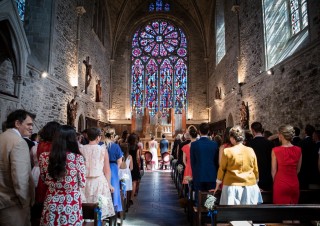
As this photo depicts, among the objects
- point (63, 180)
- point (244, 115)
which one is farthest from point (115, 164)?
point (244, 115)

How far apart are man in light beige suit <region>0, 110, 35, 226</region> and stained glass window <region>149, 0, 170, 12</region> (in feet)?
63.5

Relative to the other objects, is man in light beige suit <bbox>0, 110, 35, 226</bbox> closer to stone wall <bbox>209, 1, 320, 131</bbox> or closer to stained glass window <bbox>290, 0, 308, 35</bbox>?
stone wall <bbox>209, 1, 320, 131</bbox>

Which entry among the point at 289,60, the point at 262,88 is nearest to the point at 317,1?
the point at 289,60

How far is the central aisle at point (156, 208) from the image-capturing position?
4.67 m

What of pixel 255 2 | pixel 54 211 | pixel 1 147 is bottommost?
pixel 54 211

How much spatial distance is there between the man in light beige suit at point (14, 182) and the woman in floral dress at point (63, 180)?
19 centimetres

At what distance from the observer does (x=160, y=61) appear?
19906 millimetres

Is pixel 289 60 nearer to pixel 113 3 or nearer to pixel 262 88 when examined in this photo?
pixel 262 88

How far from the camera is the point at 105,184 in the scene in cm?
342

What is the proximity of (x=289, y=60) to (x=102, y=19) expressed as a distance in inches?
508

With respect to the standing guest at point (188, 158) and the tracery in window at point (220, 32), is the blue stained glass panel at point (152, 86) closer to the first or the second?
the tracery in window at point (220, 32)

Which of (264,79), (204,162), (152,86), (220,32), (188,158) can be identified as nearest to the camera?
(204,162)

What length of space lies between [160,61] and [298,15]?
42.3 feet

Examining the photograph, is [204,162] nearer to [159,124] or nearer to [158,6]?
[159,124]
